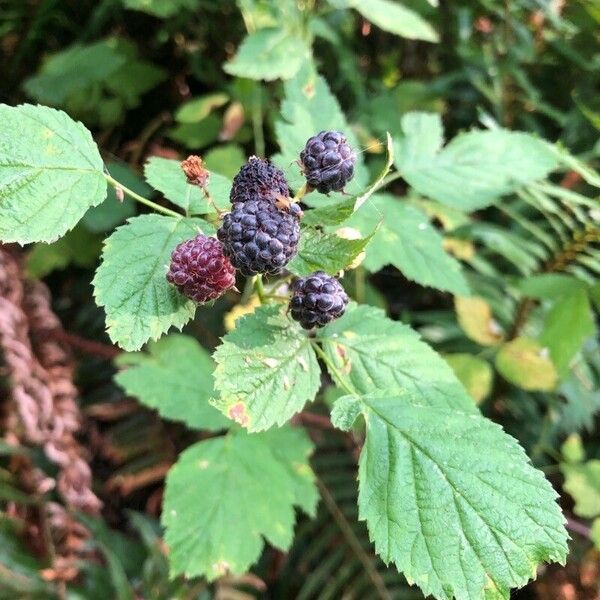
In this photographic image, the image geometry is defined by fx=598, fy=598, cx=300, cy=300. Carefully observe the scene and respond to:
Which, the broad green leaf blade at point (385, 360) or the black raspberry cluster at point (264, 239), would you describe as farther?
the broad green leaf blade at point (385, 360)

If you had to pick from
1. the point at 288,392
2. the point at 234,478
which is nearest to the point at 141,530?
the point at 234,478

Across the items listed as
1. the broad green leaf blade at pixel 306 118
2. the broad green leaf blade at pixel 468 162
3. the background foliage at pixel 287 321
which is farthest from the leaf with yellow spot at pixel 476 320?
the broad green leaf blade at pixel 306 118

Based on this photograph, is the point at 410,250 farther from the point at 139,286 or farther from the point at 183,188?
the point at 139,286

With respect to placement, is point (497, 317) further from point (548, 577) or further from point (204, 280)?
point (204, 280)

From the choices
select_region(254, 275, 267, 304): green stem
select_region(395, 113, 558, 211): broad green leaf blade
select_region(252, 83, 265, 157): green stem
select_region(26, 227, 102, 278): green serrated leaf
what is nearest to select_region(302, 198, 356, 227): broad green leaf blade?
select_region(254, 275, 267, 304): green stem

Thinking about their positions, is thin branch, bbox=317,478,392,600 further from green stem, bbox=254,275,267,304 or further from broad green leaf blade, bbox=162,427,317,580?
green stem, bbox=254,275,267,304

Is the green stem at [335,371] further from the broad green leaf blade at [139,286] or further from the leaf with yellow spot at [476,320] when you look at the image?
the leaf with yellow spot at [476,320]
